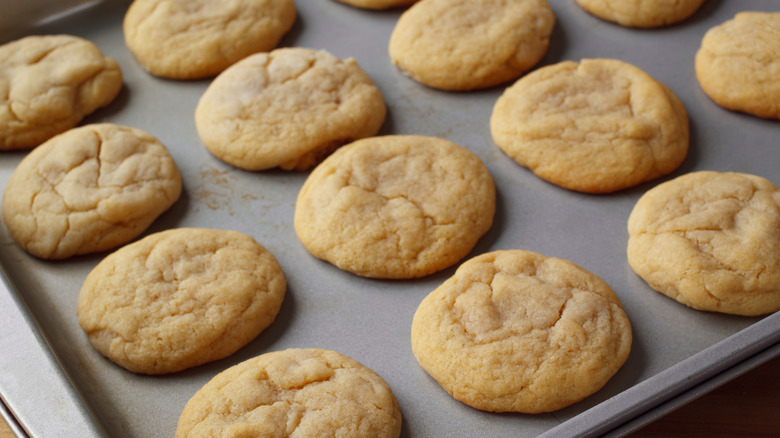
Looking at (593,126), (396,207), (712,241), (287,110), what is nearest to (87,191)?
(287,110)

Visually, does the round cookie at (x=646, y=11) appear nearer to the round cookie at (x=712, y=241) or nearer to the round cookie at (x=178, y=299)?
the round cookie at (x=712, y=241)

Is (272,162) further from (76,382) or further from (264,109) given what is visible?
(76,382)

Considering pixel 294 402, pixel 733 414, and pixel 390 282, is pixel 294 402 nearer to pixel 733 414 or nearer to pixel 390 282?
pixel 390 282

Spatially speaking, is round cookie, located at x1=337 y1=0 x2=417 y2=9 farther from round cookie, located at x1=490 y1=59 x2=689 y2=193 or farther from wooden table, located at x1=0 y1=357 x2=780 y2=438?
wooden table, located at x1=0 y1=357 x2=780 y2=438

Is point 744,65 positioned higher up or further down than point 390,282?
higher up

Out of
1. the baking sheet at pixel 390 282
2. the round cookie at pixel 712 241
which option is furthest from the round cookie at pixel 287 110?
the round cookie at pixel 712 241

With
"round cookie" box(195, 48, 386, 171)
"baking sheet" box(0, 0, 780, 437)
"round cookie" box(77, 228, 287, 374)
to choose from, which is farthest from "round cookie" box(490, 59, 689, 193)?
"round cookie" box(77, 228, 287, 374)

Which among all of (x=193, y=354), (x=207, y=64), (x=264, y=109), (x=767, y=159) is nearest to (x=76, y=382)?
(x=193, y=354)
